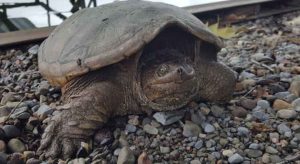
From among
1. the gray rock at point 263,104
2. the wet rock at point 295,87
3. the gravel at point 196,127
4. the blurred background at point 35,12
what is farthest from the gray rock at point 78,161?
the blurred background at point 35,12

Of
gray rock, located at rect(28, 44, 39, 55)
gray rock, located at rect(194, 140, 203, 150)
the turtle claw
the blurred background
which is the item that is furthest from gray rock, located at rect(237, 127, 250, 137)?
the blurred background

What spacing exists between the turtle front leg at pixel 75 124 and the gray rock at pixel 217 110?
1.91 ft

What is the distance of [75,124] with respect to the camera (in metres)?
1.91

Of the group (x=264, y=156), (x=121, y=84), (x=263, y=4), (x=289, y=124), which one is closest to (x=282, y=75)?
(x=289, y=124)

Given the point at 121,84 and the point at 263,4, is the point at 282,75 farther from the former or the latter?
the point at 263,4

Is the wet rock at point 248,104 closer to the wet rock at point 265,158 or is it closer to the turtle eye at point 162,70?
the wet rock at point 265,158

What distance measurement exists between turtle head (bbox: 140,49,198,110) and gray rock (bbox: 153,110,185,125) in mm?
43

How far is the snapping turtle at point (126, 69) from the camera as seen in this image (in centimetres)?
192

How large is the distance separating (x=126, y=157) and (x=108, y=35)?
643 mm

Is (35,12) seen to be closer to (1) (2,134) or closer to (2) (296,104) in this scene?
(1) (2,134)

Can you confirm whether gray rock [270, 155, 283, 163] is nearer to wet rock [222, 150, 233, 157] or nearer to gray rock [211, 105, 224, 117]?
wet rock [222, 150, 233, 157]

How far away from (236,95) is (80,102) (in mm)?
975

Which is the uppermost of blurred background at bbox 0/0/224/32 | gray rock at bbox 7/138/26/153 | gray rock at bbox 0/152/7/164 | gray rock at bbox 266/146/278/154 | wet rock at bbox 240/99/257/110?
wet rock at bbox 240/99/257/110

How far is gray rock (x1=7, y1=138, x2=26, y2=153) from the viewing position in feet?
6.42
